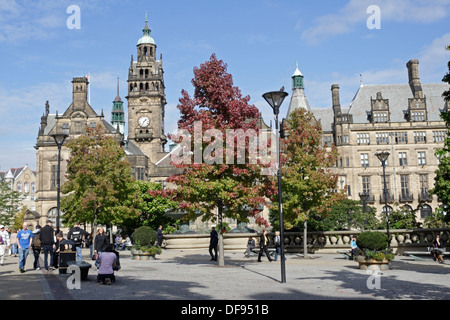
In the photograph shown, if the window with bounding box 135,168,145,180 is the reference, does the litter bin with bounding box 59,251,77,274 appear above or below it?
below

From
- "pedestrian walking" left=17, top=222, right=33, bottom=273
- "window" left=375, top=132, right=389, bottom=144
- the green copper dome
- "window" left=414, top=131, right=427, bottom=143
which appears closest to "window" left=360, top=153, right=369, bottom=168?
"window" left=375, top=132, right=389, bottom=144

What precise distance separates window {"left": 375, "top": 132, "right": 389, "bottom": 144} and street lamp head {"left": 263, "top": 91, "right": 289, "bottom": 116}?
6025 cm

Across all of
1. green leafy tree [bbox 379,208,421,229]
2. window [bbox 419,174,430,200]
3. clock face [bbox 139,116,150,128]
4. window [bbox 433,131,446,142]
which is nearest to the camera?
green leafy tree [bbox 379,208,421,229]

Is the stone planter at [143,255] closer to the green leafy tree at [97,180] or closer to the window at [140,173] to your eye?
the green leafy tree at [97,180]

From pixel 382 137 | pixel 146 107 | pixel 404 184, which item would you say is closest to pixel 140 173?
pixel 146 107

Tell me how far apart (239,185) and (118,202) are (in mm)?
18147

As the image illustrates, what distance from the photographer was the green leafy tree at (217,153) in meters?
19.8

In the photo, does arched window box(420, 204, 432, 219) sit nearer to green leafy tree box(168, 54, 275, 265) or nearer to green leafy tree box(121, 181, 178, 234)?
green leafy tree box(121, 181, 178, 234)

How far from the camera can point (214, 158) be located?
1980 cm

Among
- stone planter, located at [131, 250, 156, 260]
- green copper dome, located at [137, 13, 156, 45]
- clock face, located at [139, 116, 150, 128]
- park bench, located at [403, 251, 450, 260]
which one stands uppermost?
green copper dome, located at [137, 13, 156, 45]

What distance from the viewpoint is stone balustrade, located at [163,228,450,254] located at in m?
27.7
